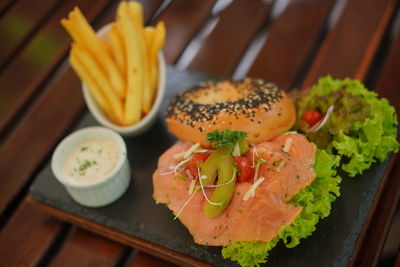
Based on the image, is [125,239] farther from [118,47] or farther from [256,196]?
[118,47]

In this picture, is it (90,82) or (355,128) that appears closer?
(355,128)

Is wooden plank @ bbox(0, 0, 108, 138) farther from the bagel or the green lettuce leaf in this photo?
the green lettuce leaf

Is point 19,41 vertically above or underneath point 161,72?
above

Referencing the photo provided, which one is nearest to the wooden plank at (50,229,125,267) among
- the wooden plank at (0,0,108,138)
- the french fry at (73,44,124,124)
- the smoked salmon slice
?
the smoked salmon slice

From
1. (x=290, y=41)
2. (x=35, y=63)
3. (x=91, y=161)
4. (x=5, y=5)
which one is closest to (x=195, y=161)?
(x=91, y=161)

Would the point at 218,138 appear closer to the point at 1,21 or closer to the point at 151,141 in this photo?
the point at 151,141

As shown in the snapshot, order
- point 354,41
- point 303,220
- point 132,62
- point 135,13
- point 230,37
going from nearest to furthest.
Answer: point 303,220
point 132,62
point 135,13
point 354,41
point 230,37

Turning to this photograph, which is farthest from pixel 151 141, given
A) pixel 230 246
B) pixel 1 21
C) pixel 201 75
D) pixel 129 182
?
pixel 1 21
